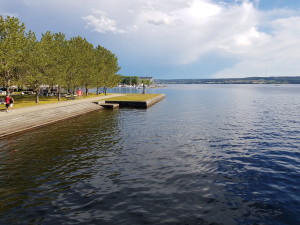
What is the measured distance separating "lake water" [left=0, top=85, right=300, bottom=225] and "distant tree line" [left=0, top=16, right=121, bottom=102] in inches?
826

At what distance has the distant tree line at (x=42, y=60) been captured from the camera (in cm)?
3653

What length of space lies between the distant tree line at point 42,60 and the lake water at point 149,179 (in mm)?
20973

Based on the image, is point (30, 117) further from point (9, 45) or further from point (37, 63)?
point (37, 63)

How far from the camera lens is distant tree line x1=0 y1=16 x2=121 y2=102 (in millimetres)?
36531

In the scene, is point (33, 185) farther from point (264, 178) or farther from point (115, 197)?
point (264, 178)

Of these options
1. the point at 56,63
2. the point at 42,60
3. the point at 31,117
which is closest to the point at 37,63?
the point at 42,60

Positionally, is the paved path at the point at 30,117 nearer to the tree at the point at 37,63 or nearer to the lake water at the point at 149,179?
the lake water at the point at 149,179

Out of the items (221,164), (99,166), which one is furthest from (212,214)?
(99,166)

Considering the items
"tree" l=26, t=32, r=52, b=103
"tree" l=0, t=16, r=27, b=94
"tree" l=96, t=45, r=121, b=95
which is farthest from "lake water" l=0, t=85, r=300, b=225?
"tree" l=96, t=45, r=121, b=95

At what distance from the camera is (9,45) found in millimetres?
34406

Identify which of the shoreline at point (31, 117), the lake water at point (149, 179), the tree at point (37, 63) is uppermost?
the tree at point (37, 63)

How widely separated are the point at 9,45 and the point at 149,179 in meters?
33.7

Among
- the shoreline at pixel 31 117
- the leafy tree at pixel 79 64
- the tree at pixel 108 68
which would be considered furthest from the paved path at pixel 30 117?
the tree at pixel 108 68

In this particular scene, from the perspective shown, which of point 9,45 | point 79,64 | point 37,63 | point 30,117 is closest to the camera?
point 30,117
